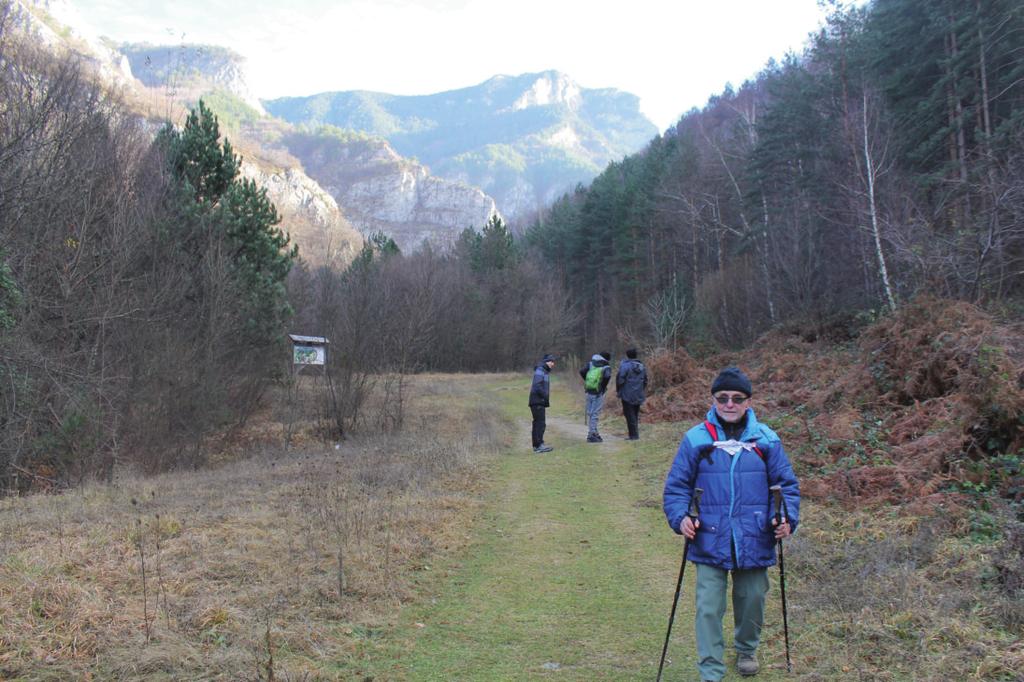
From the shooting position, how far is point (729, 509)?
440cm

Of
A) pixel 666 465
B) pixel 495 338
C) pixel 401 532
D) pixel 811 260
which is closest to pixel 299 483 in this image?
pixel 401 532

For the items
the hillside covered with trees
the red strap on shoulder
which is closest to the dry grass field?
the red strap on shoulder

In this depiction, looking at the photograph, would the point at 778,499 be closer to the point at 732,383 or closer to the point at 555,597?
the point at 732,383

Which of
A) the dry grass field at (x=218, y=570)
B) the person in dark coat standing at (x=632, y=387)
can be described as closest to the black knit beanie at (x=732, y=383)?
the dry grass field at (x=218, y=570)

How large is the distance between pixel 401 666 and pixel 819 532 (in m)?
5.28

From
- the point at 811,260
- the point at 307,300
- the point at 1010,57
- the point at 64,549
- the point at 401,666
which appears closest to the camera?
the point at 401,666

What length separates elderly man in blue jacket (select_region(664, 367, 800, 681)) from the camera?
434 centimetres

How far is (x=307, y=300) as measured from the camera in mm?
31281

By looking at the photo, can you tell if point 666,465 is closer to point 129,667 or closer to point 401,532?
point 401,532

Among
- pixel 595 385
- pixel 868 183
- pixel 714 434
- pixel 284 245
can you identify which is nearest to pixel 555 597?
pixel 714 434

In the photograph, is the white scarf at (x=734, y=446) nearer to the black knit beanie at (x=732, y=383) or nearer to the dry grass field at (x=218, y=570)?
the black knit beanie at (x=732, y=383)

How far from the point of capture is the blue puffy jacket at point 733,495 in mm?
4355

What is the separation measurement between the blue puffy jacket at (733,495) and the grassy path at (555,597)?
1063 millimetres

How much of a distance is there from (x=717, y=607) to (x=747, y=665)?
1.96 ft
